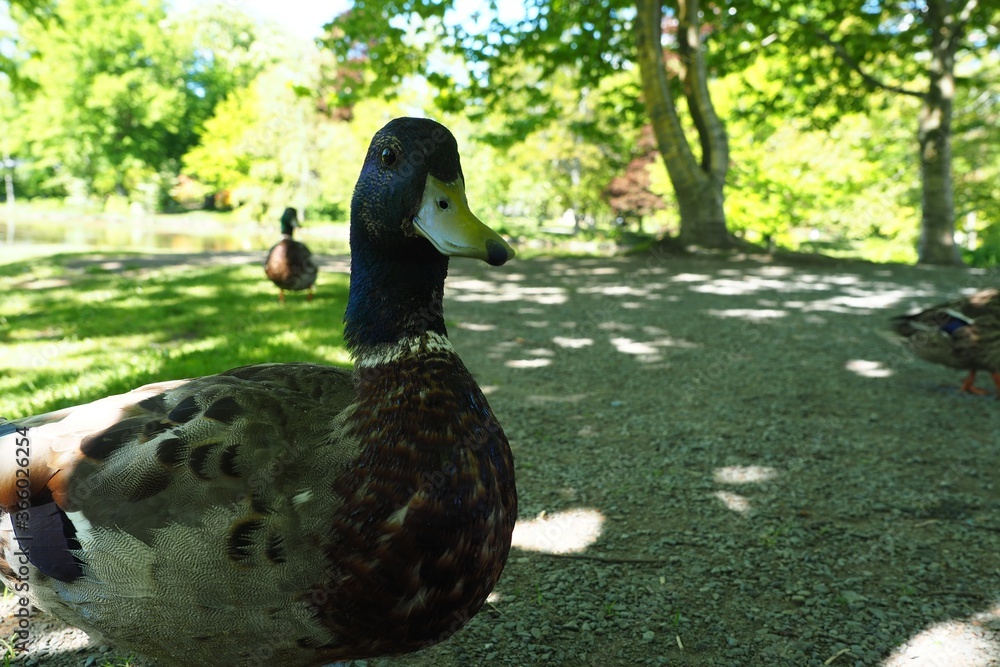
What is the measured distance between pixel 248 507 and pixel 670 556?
203 centimetres

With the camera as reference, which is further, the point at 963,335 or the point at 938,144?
the point at 938,144

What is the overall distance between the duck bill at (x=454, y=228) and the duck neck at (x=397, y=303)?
158 millimetres

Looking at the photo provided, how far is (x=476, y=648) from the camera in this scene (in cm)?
232

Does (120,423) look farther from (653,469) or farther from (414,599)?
(653,469)

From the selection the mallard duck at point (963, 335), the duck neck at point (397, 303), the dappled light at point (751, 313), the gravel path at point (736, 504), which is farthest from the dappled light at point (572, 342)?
the duck neck at point (397, 303)

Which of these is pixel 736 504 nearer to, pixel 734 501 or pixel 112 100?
pixel 734 501

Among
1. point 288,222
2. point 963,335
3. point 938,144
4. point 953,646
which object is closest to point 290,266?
point 288,222

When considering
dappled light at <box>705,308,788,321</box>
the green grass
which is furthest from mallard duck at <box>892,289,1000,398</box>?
the green grass

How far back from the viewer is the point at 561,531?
3152 millimetres

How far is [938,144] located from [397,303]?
51.0 feet

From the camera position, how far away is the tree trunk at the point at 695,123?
1230cm

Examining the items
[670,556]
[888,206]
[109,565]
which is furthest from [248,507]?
[888,206]

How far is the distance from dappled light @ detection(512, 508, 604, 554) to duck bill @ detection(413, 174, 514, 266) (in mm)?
1842

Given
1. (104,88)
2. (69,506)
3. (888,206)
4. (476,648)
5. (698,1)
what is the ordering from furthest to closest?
(104,88), (888,206), (698,1), (476,648), (69,506)
